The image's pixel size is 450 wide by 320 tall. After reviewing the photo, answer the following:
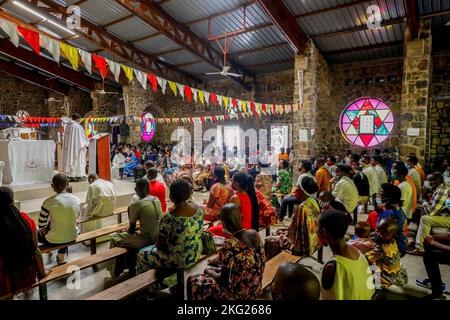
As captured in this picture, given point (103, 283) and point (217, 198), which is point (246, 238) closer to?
point (217, 198)

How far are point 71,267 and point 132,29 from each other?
8.09 metres

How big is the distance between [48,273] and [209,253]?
4.28 ft

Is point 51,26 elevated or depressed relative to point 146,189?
elevated

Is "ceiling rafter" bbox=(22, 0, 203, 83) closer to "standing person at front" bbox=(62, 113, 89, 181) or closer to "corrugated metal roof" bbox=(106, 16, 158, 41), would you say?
"corrugated metal roof" bbox=(106, 16, 158, 41)

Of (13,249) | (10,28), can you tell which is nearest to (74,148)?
(10,28)

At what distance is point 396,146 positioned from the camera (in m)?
8.42

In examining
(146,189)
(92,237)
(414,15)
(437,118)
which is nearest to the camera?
(146,189)

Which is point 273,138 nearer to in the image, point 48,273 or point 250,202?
point 250,202

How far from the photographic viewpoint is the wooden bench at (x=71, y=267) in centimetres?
220

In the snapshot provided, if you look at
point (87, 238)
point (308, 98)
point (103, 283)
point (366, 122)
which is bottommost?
point (103, 283)

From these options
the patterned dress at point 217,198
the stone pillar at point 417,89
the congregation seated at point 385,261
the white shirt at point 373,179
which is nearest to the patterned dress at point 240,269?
the congregation seated at point 385,261

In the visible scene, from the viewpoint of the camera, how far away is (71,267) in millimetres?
2279

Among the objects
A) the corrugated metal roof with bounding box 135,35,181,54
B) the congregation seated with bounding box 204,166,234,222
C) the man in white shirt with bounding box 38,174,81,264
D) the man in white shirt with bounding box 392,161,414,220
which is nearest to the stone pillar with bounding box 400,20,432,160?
the man in white shirt with bounding box 392,161,414,220

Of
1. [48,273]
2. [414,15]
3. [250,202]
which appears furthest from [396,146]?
[48,273]
